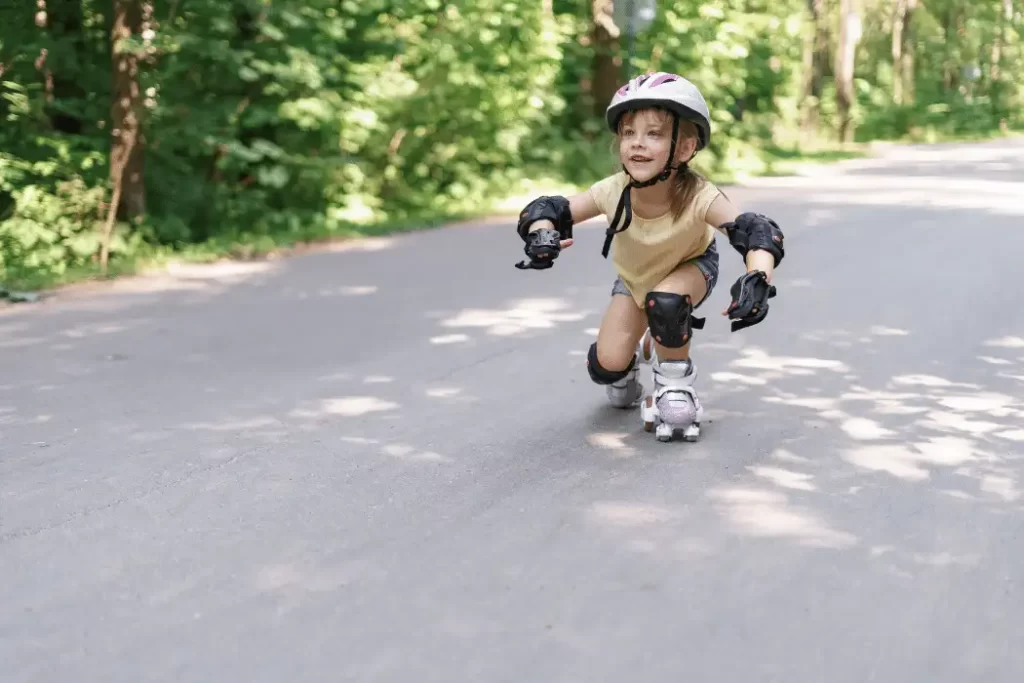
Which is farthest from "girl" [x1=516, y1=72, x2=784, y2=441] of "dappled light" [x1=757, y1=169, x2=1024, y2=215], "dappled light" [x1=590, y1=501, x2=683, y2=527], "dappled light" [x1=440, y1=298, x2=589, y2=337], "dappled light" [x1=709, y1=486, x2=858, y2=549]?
"dappled light" [x1=757, y1=169, x2=1024, y2=215]

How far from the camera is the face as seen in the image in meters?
5.26

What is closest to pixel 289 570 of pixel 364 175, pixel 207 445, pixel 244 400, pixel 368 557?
pixel 368 557

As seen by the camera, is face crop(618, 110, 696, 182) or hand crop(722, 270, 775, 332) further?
face crop(618, 110, 696, 182)

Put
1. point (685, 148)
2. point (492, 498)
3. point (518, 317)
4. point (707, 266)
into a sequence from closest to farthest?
point (492, 498) < point (685, 148) < point (707, 266) < point (518, 317)

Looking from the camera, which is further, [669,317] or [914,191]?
[914,191]

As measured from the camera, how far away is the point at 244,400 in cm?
635

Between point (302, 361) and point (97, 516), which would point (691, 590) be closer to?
point (97, 516)

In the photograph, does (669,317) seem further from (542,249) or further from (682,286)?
(542,249)

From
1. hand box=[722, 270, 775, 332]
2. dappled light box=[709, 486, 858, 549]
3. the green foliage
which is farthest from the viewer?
the green foliage

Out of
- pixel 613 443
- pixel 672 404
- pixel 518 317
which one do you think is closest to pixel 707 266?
pixel 672 404

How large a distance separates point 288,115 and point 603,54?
9888 mm

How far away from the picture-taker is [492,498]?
4.77 metres

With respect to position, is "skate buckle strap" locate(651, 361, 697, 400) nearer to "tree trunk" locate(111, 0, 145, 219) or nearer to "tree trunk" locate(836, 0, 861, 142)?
"tree trunk" locate(111, 0, 145, 219)

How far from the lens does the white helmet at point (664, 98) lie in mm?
5160
